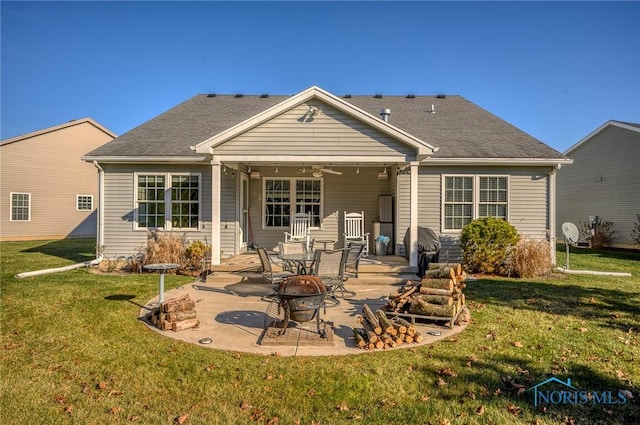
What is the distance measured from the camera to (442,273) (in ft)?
18.7

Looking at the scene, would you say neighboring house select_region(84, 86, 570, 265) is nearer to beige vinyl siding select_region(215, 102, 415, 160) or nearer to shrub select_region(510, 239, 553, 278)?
beige vinyl siding select_region(215, 102, 415, 160)

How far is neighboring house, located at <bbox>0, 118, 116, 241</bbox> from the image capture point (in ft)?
61.3

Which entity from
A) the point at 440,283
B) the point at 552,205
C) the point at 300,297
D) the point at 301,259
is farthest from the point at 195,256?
the point at 552,205

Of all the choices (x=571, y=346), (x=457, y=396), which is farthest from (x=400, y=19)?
(x=457, y=396)

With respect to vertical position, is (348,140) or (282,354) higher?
(348,140)

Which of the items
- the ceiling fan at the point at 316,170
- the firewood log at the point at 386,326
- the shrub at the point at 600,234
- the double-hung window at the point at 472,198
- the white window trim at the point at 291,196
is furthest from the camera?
the shrub at the point at 600,234

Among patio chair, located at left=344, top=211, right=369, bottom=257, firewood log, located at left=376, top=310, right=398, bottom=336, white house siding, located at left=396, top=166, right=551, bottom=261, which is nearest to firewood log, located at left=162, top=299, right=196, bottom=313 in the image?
firewood log, located at left=376, top=310, right=398, bottom=336

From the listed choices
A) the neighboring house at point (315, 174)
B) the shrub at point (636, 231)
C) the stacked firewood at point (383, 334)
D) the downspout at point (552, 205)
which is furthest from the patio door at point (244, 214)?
the shrub at point (636, 231)

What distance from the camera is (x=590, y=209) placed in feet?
57.3

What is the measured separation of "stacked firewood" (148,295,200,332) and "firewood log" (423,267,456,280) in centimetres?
364

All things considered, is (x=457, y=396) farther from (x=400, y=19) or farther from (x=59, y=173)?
(x=59, y=173)

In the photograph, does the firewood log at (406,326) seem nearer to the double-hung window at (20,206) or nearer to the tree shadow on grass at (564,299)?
the tree shadow on grass at (564,299)

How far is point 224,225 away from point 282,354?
6686 mm

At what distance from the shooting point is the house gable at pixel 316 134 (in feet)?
28.1
